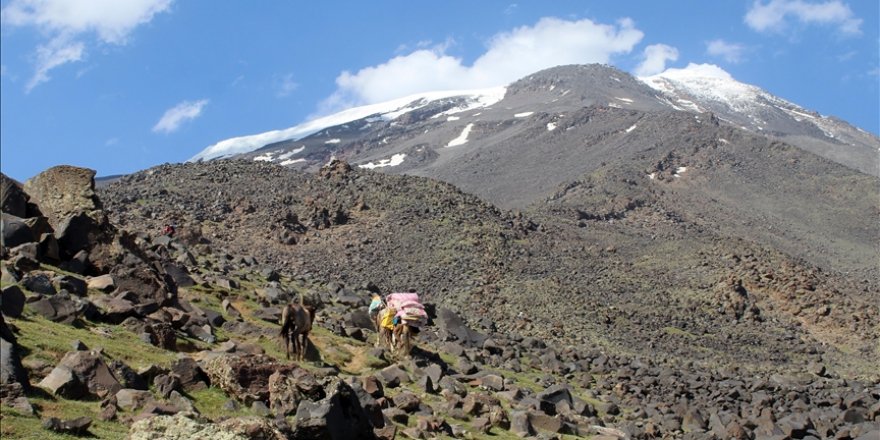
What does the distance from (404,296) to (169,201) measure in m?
32.2

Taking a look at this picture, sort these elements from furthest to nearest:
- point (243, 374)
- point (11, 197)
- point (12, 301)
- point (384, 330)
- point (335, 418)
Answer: point (384, 330), point (11, 197), point (12, 301), point (243, 374), point (335, 418)

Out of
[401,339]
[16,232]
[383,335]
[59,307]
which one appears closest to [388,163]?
[383,335]

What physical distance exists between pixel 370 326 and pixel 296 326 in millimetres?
8672

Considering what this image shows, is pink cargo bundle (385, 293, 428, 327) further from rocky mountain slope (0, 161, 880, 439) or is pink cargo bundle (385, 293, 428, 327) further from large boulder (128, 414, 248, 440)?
large boulder (128, 414, 248, 440)

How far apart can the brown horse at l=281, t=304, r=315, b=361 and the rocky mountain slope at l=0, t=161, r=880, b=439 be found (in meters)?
0.76

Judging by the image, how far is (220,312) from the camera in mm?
20859

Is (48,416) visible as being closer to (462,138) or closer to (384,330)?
(384,330)

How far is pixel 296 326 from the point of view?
57.8 ft

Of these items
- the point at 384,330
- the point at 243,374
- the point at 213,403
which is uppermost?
the point at 243,374

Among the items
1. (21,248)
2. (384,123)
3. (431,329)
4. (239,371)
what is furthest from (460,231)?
(384,123)

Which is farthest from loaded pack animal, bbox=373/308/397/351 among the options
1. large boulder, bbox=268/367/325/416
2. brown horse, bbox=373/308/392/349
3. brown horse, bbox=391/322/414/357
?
large boulder, bbox=268/367/325/416

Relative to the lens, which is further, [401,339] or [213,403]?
[401,339]

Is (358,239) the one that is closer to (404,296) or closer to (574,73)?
(404,296)

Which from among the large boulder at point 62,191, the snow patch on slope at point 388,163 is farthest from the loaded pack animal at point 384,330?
the snow patch on slope at point 388,163
